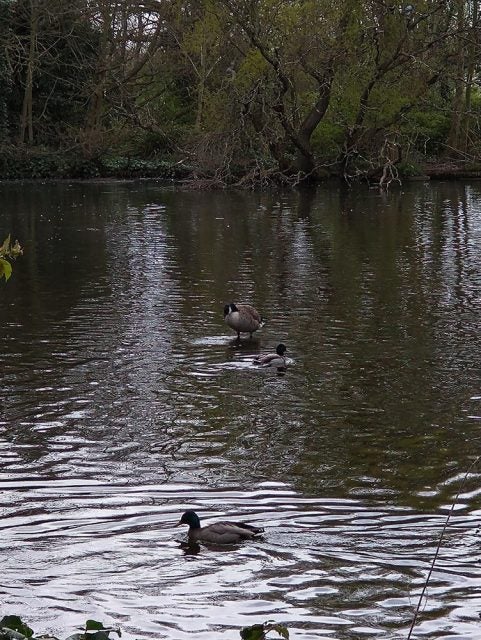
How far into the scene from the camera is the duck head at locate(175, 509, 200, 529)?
27.8 ft

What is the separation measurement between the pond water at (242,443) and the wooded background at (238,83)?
20.6 m

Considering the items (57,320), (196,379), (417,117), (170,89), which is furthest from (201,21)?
(196,379)

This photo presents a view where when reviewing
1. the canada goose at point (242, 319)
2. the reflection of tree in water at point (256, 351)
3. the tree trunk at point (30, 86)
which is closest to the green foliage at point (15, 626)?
the reflection of tree in water at point (256, 351)

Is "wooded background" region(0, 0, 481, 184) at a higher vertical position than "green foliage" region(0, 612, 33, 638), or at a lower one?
higher

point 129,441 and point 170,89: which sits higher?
point 170,89

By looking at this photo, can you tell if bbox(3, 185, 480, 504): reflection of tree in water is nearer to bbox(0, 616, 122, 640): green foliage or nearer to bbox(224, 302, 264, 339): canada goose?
bbox(224, 302, 264, 339): canada goose

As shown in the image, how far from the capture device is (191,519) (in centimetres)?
853

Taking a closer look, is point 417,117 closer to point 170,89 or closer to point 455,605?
point 170,89

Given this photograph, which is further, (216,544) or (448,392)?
(448,392)

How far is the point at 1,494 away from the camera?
376 inches

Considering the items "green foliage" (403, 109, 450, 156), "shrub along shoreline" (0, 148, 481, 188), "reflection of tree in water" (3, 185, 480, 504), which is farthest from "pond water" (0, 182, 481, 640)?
"green foliage" (403, 109, 450, 156)

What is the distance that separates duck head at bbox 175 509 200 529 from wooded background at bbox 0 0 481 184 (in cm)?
3272

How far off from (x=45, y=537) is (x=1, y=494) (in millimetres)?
1090

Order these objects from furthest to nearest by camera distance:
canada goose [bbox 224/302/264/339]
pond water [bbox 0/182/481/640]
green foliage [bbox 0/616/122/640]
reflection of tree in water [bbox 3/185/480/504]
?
canada goose [bbox 224/302/264/339] < reflection of tree in water [bbox 3/185/480/504] < pond water [bbox 0/182/481/640] < green foliage [bbox 0/616/122/640]
